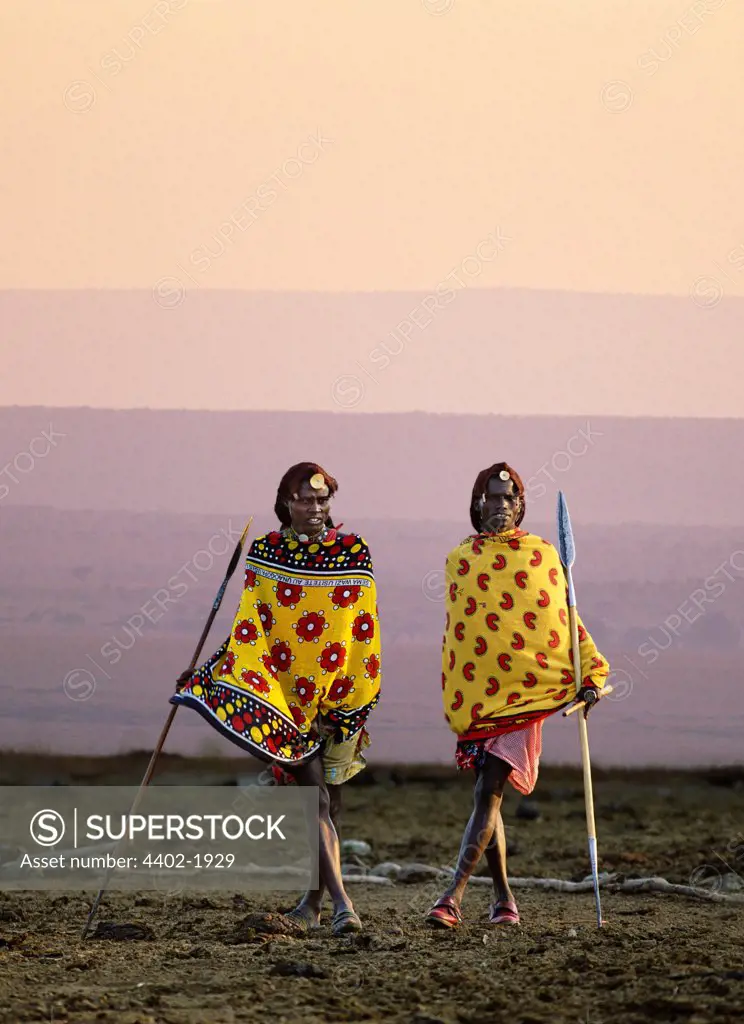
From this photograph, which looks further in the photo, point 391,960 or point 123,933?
point 123,933

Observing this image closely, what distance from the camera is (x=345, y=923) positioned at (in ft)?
22.3

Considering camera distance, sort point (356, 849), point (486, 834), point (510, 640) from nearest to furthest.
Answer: point (486, 834), point (510, 640), point (356, 849)

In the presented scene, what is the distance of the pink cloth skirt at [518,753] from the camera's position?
23.6 ft

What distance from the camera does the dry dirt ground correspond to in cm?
521

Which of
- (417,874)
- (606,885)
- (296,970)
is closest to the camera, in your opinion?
(296,970)

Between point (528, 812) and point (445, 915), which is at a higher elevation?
point (528, 812)

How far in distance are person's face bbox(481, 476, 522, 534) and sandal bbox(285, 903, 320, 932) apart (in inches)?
75.7

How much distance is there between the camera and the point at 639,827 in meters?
12.0

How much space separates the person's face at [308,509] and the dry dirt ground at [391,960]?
173 centimetres

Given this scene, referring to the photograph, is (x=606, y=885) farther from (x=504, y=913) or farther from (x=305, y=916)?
(x=305, y=916)

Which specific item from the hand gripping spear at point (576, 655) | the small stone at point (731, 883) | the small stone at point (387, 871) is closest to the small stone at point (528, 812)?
the small stone at point (387, 871)

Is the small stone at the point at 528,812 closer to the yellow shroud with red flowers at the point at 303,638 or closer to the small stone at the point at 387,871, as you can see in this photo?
the small stone at the point at 387,871

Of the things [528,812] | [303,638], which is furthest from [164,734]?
[528,812]

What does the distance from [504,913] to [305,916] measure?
2.98ft
